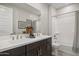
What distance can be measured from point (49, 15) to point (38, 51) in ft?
3.66

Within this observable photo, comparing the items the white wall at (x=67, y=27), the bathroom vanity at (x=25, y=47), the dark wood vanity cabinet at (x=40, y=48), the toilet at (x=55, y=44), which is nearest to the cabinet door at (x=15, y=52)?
the bathroom vanity at (x=25, y=47)

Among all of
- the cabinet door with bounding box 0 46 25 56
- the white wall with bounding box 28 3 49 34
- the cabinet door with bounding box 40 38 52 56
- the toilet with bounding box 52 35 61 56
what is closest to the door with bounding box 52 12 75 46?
the toilet with bounding box 52 35 61 56

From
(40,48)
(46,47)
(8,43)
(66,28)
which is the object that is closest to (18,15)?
(8,43)

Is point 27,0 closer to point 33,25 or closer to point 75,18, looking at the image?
point 33,25

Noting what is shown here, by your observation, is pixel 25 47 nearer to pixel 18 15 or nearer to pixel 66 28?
pixel 18 15

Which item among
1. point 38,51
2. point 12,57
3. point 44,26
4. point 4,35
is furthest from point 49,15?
point 12,57

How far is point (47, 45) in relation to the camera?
2381 millimetres

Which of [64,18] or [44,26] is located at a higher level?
[64,18]

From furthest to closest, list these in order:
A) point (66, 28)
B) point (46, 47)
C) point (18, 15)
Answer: point (66, 28), point (46, 47), point (18, 15)

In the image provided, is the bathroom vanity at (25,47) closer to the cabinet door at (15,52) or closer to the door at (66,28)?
the cabinet door at (15,52)

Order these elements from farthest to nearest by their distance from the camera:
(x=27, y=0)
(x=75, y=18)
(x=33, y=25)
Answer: (x=75, y=18), (x=33, y=25), (x=27, y=0)

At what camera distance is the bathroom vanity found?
1232 mm

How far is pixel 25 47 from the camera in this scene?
1552 mm

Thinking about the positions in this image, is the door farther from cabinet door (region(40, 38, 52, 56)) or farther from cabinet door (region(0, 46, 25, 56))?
cabinet door (region(0, 46, 25, 56))
